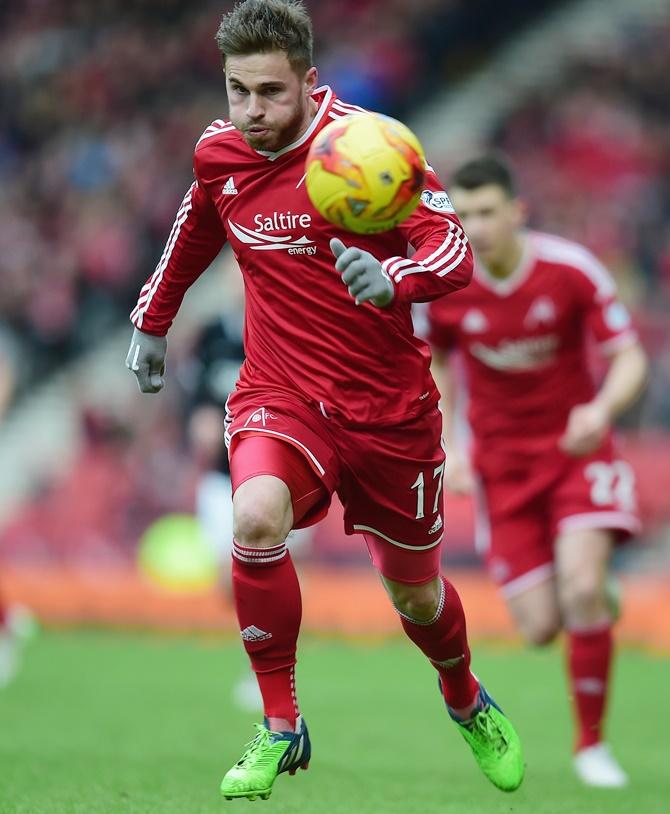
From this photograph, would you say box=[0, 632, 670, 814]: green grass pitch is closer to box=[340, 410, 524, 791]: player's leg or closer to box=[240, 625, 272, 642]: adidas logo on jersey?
box=[340, 410, 524, 791]: player's leg

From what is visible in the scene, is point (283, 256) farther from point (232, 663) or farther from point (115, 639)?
point (115, 639)

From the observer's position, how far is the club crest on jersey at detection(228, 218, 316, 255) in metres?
5.05

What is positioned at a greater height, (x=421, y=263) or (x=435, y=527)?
(x=421, y=263)

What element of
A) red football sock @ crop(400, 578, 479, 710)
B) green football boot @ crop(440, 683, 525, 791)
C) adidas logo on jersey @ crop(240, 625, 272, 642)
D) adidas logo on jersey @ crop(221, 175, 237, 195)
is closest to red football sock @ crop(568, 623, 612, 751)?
green football boot @ crop(440, 683, 525, 791)

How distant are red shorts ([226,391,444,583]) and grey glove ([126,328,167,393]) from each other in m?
0.38

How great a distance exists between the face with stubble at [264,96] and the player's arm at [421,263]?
0.52 m

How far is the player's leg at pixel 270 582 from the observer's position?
4.81 metres

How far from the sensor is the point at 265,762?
478 centimetres

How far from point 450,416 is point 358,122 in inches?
140

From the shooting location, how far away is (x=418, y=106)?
19.7 m

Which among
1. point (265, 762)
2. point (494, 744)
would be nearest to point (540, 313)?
point (494, 744)

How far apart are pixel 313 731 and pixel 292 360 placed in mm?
3822

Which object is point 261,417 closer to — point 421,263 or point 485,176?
point 421,263

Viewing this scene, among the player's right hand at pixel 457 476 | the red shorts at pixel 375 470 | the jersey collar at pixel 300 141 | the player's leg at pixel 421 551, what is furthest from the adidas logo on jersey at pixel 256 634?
the player's right hand at pixel 457 476
